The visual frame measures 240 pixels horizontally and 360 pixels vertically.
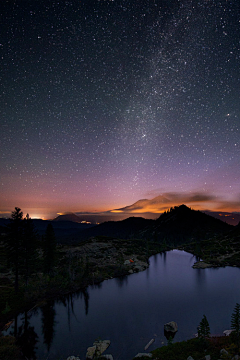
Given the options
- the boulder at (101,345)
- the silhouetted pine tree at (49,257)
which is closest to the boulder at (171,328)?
the boulder at (101,345)

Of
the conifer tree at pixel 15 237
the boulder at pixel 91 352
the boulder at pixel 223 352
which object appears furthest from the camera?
the conifer tree at pixel 15 237

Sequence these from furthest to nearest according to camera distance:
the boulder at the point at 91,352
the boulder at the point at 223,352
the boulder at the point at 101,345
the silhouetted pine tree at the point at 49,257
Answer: the silhouetted pine tree at the point at 49,257 < the boulder at the point at 101,345 < the boulder at the point at 91,352 < the boulder at the point at 223,352

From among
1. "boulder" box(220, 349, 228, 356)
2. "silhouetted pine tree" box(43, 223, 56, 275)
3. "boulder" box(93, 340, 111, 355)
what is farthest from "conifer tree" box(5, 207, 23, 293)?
"boulder" box(220, 349, 228, 356)

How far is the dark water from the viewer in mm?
23516

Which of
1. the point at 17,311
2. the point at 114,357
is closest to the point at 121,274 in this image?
the point at 17,311

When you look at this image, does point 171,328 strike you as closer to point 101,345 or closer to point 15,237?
point 101,345

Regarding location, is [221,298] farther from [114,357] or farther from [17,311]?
[17,311]

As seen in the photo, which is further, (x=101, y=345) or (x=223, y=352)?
(x=101, y=345)

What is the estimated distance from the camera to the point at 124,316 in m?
31.7

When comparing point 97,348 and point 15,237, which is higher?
point 15,237

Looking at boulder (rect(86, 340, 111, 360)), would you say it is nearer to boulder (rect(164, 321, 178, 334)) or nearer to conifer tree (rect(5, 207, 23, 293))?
boulder (rect(164, 321, 178, 334))

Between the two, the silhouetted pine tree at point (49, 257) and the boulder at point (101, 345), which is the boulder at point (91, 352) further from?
the silhouetted pine tree at point (49, 257)

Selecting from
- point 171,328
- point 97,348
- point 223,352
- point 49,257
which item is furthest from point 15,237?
point 223,352

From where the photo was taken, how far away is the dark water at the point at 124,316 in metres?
23.5
